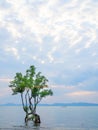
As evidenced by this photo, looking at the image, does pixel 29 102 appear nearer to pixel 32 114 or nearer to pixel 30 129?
pixel 32 114

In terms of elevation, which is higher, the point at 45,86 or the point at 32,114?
the point at 45,86

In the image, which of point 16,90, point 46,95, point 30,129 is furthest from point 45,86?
point 30,129

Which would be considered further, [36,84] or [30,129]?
[36,84]

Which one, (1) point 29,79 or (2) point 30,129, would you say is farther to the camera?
(1) point 29,79

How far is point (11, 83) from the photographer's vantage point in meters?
73.8

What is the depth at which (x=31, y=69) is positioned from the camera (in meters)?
73.8

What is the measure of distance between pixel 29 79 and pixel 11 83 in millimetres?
4292

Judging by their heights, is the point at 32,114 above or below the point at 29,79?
below

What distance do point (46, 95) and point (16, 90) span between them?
6753mm

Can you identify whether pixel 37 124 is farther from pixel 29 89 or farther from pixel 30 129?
pixel 30 129

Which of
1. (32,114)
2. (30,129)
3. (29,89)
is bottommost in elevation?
(30,129)

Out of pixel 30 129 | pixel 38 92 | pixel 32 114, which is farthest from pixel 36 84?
pixel 30 129

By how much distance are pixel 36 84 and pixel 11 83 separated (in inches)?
222

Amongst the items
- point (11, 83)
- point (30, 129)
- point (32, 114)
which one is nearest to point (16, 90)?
point (11, 83)
